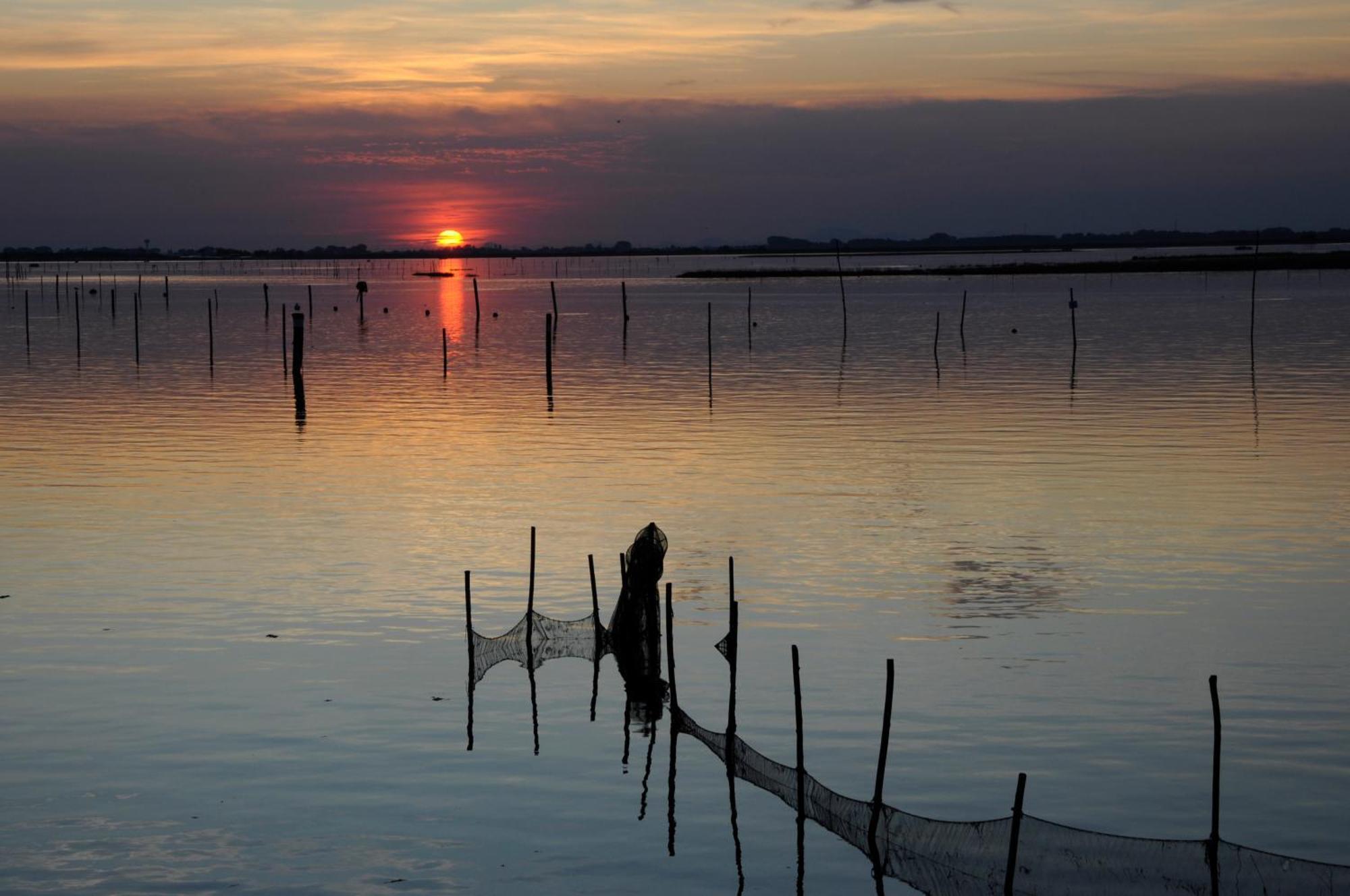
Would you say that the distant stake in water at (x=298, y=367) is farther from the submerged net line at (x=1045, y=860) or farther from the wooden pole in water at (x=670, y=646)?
the submerged net line at (x=1045, y=860)

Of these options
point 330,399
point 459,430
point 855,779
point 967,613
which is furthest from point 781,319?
point 855,779

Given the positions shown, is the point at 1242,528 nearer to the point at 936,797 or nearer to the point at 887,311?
the point at 936,797

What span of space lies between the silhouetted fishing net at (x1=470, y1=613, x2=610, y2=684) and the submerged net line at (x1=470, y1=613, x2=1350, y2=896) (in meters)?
5.16

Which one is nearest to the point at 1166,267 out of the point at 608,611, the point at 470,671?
the point at 608,611

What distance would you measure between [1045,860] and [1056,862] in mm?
82

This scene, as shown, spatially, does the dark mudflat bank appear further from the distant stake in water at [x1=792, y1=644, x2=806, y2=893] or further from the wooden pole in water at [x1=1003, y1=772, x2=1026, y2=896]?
the wooden pole in water at [x1=1003, y1=772, x2=1026, y2=896]

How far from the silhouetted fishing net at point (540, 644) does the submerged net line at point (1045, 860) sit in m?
5.16

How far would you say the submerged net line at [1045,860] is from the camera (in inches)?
399

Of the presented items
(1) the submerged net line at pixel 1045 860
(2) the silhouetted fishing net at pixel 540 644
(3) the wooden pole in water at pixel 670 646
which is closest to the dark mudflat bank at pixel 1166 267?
(2) the silhouetted fishing net at pixel 540 644

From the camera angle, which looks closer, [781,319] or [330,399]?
[330,399]

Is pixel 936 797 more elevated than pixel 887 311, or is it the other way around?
pixel 887 311

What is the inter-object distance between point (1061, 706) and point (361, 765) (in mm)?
7188

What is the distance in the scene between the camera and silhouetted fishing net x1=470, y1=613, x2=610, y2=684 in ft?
56.5

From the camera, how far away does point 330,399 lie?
51.6 m
